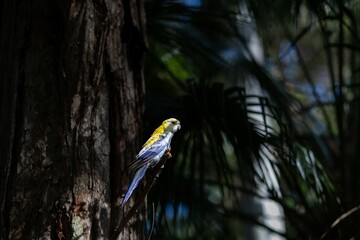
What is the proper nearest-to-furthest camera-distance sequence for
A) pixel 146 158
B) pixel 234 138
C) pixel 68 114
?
1. pixel 146 158
2. pixel 68 114
3. pixel 234 138

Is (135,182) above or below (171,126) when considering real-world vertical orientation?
below

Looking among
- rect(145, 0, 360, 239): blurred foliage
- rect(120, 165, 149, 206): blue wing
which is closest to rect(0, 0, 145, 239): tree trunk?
rect(120, 165, 149, 206): blue wing

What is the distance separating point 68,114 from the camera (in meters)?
2.24

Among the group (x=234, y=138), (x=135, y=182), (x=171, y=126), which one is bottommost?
(x=234, y=138)

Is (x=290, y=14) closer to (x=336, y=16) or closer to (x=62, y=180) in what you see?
(x=336, y=16)

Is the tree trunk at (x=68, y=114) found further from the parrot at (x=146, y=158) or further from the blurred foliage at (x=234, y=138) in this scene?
the blurred foliage at (x=234, y=138)

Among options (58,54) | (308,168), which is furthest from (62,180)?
(308,168)

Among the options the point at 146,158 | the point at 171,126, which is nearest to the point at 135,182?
the point at 146,158

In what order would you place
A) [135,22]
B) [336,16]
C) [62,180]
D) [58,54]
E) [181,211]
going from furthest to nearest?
[181,211]
[336,16]
[135,22]
[58,54]
[62,180]

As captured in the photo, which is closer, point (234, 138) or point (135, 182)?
point (135, 182)

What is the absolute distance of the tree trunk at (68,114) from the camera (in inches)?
82.3

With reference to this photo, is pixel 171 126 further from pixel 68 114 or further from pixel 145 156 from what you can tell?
pixel 68 114

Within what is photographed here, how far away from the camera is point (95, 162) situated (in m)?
2.21

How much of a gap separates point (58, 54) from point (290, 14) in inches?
68.0
